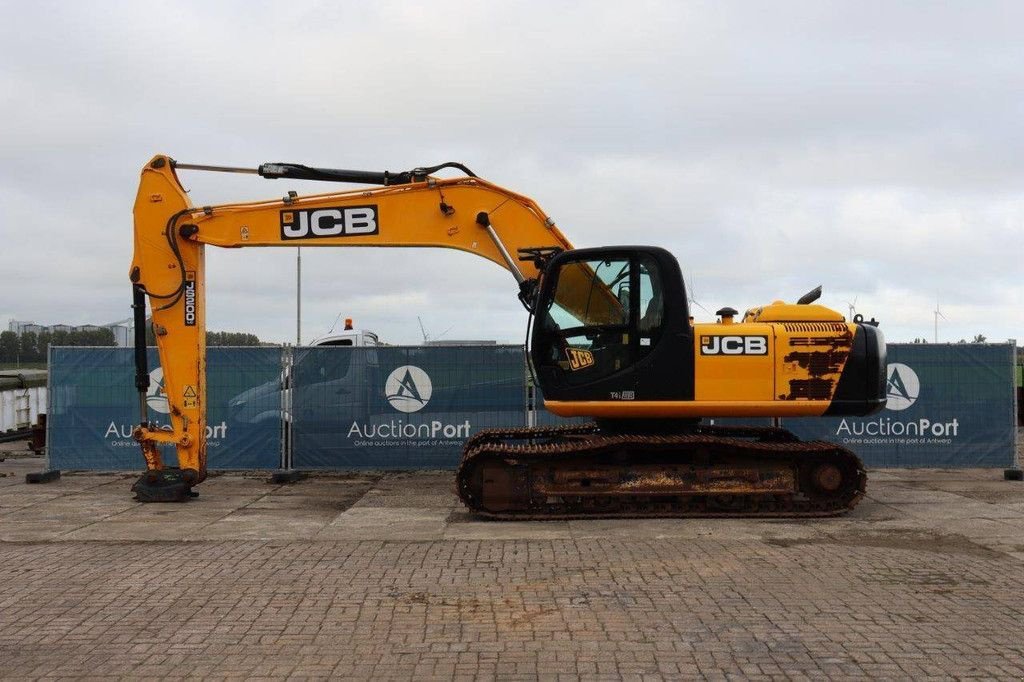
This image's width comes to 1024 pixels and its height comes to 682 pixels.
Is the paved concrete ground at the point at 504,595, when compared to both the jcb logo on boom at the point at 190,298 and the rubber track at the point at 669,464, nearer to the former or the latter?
the rubber track at the point at 669,464

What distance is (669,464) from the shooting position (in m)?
10.0

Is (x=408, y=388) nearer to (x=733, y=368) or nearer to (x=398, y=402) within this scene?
(x=398, y=402)

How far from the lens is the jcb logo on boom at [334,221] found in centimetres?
1121

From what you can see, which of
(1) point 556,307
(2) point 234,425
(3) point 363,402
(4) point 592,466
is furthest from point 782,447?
(2) point 234,425

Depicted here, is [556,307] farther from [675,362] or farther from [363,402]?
[363,402]

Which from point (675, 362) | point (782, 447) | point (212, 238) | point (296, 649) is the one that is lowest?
point (296, 649)

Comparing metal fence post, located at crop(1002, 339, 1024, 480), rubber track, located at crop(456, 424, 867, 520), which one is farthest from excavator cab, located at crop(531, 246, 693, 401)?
metal fence post, located at crop(1002, 339, 1024, 480)

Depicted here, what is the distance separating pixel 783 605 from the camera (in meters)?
6.26

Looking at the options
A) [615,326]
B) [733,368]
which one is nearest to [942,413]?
[733,368]

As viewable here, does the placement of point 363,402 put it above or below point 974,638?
above

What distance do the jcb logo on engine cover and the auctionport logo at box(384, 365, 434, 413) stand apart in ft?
17.2

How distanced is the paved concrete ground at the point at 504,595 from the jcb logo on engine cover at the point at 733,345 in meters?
1.86

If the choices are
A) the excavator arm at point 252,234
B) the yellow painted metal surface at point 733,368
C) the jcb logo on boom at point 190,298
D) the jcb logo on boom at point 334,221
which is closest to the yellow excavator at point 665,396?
the yellow painted metal surface at point 733,368

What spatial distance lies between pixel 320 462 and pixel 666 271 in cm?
658
